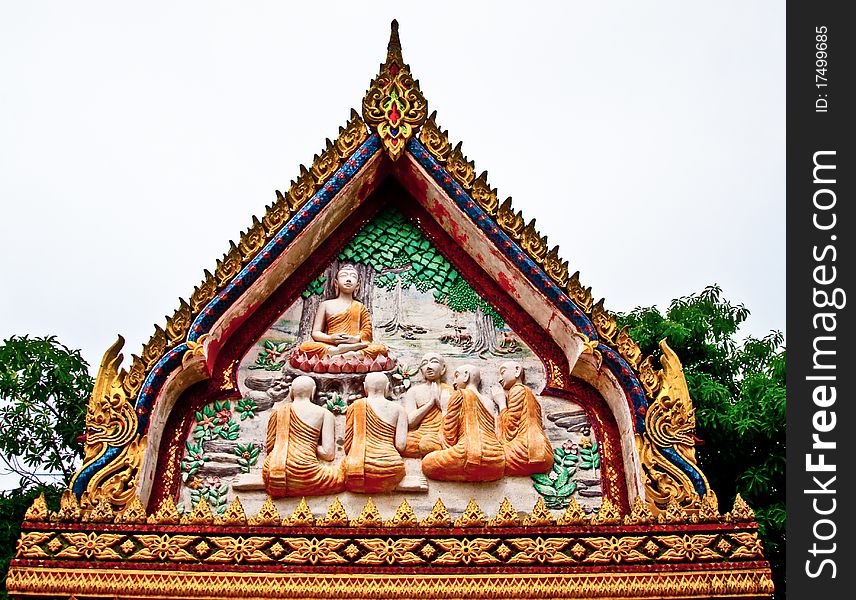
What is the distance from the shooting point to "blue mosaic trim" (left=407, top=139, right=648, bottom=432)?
7.16 metres

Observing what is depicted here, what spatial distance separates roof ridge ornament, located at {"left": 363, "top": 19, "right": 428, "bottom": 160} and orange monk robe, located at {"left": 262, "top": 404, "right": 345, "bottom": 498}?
2.46 meters

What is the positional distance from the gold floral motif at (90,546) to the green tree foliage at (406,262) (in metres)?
2.48

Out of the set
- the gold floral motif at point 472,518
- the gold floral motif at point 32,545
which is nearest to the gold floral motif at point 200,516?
the gold floral motif at point 32,545

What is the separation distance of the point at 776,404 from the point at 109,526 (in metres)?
6.83

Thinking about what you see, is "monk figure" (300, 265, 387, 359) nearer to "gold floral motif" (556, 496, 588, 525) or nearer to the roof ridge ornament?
the roof ridge ornament

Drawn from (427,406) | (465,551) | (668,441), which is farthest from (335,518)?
(668,441)

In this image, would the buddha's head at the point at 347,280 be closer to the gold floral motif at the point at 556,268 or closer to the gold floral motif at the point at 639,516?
the gold floral motif at the point at 556,268

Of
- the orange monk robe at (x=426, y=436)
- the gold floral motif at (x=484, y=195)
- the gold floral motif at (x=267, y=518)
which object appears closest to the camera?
the gold floral motif at (x=267, y=518)

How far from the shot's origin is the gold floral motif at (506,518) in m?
6.43

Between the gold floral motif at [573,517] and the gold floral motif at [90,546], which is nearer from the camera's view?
the gold floral motif at [90,546]

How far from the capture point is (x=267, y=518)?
6398 mm

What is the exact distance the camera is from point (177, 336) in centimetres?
724
